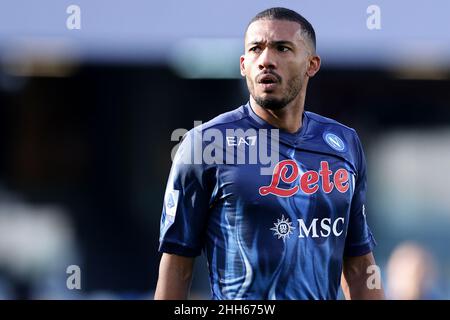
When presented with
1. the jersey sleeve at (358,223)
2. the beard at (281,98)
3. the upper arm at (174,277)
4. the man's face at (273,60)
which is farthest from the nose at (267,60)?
the upper arm at (174,277)

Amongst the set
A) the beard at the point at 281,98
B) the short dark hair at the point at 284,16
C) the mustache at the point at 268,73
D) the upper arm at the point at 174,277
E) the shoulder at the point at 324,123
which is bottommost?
the upper arm at the point at 174,277

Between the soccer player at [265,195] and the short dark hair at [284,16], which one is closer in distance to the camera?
the soccer player at [265,195]

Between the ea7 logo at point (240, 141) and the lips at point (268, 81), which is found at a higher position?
the lips at point (268, 81)

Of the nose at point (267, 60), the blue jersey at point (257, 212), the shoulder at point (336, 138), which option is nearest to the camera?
the blue jersey at point (257, 212)

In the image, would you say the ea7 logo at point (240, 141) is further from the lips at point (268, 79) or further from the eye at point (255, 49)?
the eye at point (255, 49)

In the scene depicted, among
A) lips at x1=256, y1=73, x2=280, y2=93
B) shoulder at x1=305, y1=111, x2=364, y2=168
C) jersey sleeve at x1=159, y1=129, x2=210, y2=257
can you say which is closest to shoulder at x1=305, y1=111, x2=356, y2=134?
shoulder at x1=305, y1=111, x2=364, y2=168

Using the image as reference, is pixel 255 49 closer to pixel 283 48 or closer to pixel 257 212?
pixel 283 48

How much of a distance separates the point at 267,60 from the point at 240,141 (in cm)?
42

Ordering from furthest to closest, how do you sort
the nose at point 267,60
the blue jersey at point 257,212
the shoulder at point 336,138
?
the shoulder at point 336,138 → the nose at point 267,60 → the blue jersey at point 257,212

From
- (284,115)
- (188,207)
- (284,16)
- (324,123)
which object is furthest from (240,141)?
(284,16)

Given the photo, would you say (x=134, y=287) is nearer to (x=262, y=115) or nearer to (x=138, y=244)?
(x=138, y=244)

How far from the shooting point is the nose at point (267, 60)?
3681 mm

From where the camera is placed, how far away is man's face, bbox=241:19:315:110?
3.70 metres
